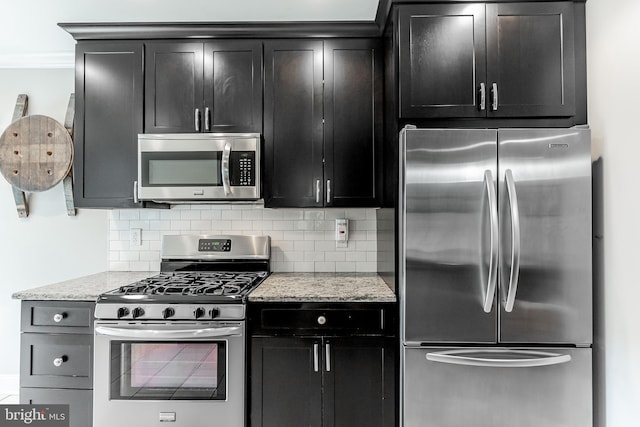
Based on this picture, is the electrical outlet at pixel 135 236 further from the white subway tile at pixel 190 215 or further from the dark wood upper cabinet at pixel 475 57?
the dark wood upper cabinet at pixel 475 57

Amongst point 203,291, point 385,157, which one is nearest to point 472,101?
point 385,157

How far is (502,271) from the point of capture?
1.79 meters

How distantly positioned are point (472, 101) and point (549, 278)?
3.03ft

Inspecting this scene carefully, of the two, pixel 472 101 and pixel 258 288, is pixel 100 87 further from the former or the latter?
pixel 472 101

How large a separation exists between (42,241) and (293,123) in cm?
204

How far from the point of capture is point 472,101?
202 cm

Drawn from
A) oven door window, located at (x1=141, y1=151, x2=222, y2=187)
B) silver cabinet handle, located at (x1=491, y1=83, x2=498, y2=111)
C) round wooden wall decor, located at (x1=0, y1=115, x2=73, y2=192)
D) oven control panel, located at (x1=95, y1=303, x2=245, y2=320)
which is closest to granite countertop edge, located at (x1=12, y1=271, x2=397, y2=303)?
oven control panel, located at (x1=95, y1=303, x2=245, y2=320)

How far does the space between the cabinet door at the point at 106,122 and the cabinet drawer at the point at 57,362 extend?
2.67 feet

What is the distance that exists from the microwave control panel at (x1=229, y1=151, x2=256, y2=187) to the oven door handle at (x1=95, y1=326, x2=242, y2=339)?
0.83m

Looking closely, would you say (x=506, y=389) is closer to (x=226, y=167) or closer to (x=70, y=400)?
(x=226, y=167)

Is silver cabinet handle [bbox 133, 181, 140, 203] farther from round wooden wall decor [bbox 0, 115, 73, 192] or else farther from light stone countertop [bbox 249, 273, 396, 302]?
light stone countertop [bbox 249, 273, 396, 302]

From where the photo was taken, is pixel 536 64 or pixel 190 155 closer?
pixel 536 64

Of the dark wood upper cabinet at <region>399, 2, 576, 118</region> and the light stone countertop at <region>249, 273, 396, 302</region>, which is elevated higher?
the dark wood upper cabinet at <region>399, 2, 576, 118</region>

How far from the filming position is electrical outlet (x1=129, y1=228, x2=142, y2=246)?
280 cm
